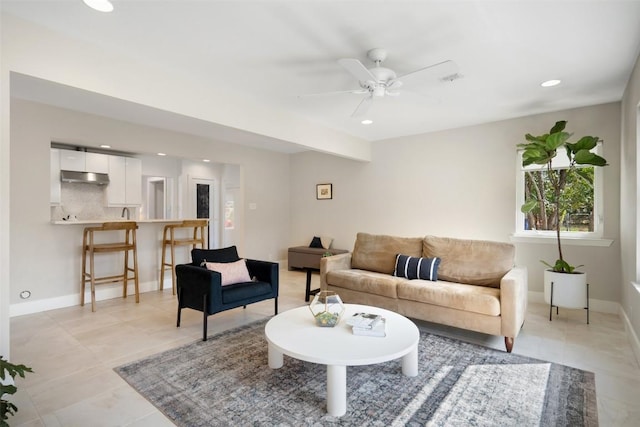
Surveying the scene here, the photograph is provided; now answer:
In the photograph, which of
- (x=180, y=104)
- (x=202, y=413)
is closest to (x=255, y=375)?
(x=202, y=413)

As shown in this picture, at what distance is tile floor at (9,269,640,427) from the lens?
1.99 m

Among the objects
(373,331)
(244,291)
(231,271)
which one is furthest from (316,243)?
(373,331)

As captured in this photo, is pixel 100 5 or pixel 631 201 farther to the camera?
pixel 631 201

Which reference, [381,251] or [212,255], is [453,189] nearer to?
[381,251]

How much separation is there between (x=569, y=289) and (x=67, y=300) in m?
5.92

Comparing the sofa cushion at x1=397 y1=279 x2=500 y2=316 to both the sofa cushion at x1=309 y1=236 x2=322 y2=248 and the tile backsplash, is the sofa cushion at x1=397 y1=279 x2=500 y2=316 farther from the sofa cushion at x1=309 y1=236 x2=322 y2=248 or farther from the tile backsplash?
the tile backsplash

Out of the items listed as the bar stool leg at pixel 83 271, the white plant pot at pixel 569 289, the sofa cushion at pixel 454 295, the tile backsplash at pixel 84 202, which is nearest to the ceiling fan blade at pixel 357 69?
the sofa cushion at pixel 454 295

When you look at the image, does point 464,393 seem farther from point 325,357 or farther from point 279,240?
point 279,240

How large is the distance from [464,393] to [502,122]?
3826mm

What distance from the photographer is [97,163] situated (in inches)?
205

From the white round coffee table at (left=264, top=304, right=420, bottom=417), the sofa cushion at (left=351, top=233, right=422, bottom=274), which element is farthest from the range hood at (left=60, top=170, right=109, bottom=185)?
the white round coffee table at (left=264, top=304, right=420, bottom=417)

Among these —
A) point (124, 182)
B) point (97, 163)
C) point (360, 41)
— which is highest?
point (360, 41)

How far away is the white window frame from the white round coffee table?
291 cm

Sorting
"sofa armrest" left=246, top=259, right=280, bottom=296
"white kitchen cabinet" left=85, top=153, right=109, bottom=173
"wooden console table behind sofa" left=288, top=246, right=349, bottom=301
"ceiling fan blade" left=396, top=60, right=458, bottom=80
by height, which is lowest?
"wooden console table behind sofa" left=288, top=246, right=349, bottom=301
